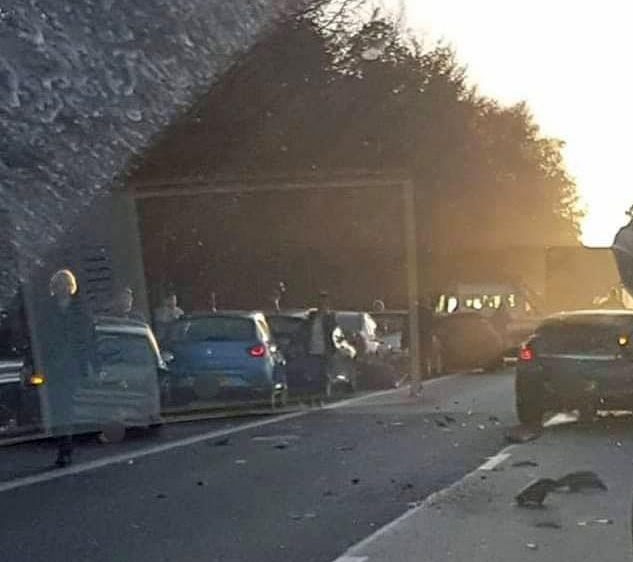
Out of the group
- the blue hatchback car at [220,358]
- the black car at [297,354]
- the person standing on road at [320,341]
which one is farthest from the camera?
the black car at [297,354]

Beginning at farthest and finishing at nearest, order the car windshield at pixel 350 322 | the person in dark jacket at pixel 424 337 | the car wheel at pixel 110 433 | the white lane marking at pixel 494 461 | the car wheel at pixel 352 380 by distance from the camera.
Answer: the person in dark jacket at pixel 424 337, the car windshield at pixel 350 322, the car wheel at pixel 352 380, the car wheel at pixel 110 433, the white lane marking at pixel 494 461

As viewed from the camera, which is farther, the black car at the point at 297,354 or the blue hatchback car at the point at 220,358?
the black car at the point at 297,354

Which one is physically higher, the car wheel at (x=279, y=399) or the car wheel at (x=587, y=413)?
the car wheel at (x=279, y=399)

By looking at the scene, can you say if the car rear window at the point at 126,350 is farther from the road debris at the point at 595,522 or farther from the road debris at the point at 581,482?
the road debris at the point at 595,522

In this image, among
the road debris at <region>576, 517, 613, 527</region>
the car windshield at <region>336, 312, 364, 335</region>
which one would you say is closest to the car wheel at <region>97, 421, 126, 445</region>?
the road debris at <region>576, 517, 613, 527</region>

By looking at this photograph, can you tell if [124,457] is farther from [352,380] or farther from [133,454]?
[352,380]

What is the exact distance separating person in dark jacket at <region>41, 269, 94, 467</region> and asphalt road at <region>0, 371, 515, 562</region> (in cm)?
49

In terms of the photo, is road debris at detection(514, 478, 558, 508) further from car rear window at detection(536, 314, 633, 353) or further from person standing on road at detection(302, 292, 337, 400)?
person standing on road at detection(302, 292, 337, 400)

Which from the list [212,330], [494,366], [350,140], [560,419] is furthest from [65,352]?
[494,366]

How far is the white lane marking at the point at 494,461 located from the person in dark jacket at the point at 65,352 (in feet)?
13.9

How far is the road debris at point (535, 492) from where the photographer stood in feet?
45.6

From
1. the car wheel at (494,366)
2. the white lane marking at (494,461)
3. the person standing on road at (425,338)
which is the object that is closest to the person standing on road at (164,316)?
the person standing on road at (425,338)

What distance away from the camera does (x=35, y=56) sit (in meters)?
23.0

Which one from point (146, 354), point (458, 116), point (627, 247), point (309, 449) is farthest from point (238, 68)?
point (627, 247)
